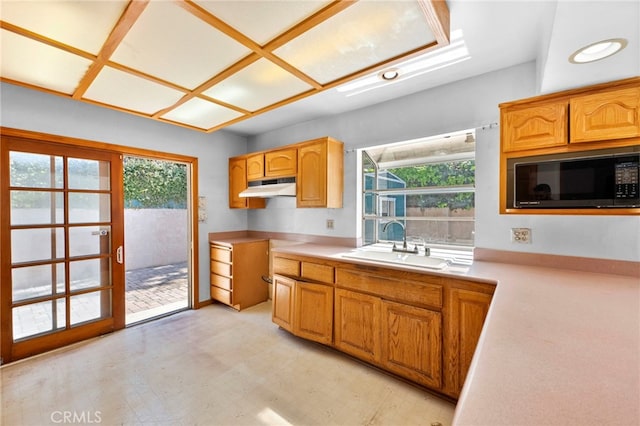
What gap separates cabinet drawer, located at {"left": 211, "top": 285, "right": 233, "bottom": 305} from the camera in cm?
352

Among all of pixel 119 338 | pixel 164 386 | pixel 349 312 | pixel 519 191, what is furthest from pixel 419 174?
pixel 119 338

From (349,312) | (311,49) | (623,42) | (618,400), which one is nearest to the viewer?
(618,400)

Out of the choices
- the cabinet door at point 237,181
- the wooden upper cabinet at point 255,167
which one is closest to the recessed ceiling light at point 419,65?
the wooden upper cabinet at point 255,167

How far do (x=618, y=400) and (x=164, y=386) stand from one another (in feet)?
8.33

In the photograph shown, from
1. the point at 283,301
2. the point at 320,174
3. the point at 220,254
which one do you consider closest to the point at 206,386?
the point at 283,301

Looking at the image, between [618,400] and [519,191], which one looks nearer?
[618,400]

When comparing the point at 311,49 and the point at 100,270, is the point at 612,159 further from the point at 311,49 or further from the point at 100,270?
the point at 100,270

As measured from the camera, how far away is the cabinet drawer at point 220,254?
3.51m

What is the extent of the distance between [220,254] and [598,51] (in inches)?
154

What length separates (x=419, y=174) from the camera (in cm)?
279

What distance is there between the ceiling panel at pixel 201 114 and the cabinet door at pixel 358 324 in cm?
212

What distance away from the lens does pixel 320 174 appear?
294 centimetres

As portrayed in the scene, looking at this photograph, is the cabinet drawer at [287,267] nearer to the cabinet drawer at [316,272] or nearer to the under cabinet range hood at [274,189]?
the cabinet drawer at [316,272]

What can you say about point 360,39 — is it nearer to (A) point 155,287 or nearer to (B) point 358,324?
(B) point 358,324
